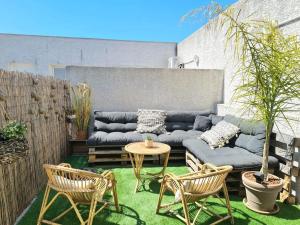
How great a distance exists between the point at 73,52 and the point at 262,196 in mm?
10288

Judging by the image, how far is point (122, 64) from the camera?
36.7 ft

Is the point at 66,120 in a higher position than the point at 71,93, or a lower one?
lower

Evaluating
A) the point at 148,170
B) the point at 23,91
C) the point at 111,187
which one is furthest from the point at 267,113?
the point at 23,91

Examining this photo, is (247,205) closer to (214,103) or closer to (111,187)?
(111,187)

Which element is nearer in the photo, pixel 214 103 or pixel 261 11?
pixel 261 11

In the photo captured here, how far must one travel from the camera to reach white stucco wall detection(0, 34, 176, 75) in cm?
1054

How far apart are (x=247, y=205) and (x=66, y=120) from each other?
12.7 ft

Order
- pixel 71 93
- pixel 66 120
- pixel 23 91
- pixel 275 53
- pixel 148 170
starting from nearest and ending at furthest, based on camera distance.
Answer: pixel 275 53 < pixel 23 91 < pixel 148 170 < pixel 66 120 < pixel 71 93

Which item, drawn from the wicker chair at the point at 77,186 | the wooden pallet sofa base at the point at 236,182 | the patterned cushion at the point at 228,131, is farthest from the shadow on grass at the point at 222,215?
the patterned cushion at the point at 228,131

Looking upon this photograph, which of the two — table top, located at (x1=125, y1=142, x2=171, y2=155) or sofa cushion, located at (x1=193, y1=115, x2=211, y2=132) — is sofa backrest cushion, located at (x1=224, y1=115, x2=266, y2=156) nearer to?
sofa cushion, located at (x1=193, y1=115, x2=211, y2=132)

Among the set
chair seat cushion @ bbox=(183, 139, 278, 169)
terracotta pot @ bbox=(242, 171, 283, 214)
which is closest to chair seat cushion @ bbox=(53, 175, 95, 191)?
chair seat cushion @ bbox=(183, 139, 278, 169)

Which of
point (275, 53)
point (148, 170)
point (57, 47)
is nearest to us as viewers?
point (275, 53)

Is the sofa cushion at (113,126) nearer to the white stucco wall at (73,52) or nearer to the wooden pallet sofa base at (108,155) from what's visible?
the wooden pallet sofa base at (108,155)

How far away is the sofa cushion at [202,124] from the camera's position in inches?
202
